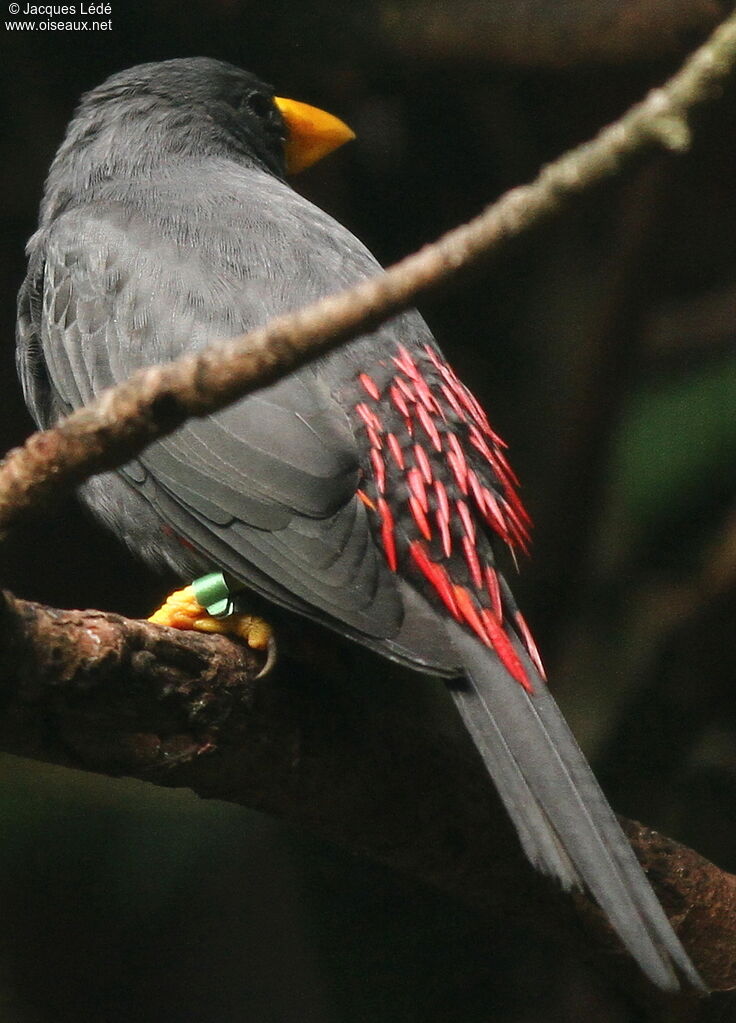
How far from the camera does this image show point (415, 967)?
359 centimetres

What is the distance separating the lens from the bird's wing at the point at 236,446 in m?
2.08

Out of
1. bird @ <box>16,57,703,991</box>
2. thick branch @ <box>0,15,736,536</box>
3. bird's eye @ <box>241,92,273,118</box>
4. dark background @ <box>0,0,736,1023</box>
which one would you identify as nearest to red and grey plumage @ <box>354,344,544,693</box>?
bird @ <box>16,57,703,991</box>

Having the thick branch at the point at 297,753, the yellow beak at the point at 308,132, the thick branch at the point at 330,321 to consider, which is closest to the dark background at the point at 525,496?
the yellow beak at the point at 308,132

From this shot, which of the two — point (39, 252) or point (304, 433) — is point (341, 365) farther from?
point (39, 252)

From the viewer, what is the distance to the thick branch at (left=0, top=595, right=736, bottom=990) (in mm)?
1893

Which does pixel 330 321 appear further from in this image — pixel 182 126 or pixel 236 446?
pixel 182 126

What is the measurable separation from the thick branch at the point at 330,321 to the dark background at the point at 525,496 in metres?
2.44

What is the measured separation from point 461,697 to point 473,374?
8.93 feet

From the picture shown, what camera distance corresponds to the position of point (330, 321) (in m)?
1.23

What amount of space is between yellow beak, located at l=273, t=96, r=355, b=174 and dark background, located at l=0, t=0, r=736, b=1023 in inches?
29.1

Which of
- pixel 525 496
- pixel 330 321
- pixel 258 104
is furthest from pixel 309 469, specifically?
pixel 525 496

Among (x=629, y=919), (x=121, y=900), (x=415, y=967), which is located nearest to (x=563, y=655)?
(x=415, y=967)

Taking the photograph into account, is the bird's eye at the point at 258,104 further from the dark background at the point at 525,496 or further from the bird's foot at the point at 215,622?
the bird's foot at the point at 215,622

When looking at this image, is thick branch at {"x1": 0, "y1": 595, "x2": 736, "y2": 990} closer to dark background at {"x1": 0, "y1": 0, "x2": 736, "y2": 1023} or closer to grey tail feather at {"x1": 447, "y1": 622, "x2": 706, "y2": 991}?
grey tail feather at {"x1": 447, "y1": 622, "x2": 706, "y2": 991}
